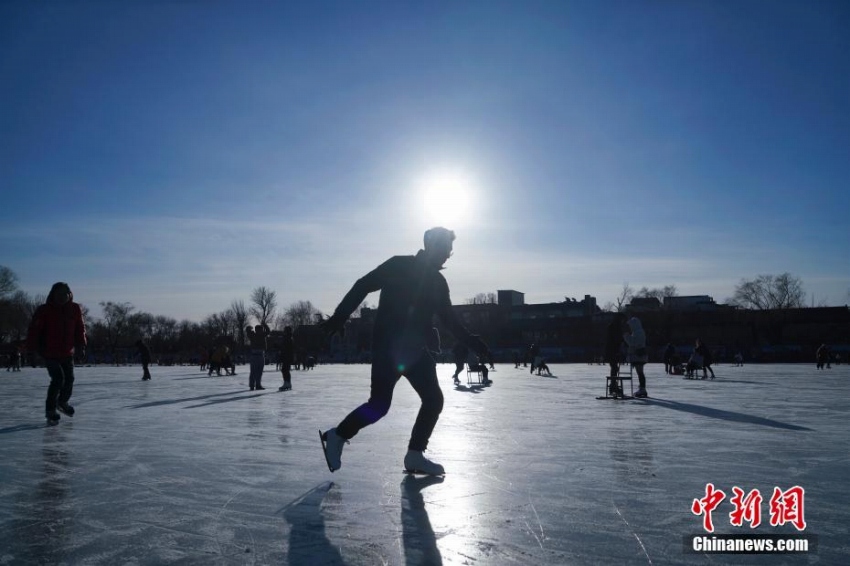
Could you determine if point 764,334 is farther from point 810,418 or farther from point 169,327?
point 169,327

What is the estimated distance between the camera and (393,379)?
4.47m

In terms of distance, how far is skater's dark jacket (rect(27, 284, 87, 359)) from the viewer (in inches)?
317

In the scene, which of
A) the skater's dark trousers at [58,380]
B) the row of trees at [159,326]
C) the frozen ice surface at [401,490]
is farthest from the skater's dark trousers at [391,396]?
the row of trees at [159,326]

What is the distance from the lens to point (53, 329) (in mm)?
8148

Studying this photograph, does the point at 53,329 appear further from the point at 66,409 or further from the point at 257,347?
the point at 257,347

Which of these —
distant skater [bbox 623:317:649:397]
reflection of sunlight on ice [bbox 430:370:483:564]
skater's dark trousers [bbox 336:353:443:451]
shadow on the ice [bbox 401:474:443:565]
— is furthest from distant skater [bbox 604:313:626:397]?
shadow on the ice [bbox 401:474:443:565]

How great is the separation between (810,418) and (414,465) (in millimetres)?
6248

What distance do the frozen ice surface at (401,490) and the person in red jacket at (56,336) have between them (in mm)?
480

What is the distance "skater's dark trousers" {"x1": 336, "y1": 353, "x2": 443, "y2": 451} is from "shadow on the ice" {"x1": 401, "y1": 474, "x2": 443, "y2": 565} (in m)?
0.43

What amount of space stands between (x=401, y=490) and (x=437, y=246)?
1665 millimetres

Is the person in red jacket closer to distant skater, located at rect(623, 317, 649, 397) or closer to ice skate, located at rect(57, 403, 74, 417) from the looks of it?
ice skate, located at rect(57, 403, 74, 417)

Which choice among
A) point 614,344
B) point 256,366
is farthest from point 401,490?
point 256,366

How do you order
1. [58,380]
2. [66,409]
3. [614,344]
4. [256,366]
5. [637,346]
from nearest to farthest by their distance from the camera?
[58,380]
[66,409]
[614,344]
[637,346]
[256,366]

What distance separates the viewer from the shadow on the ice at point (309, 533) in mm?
2715
